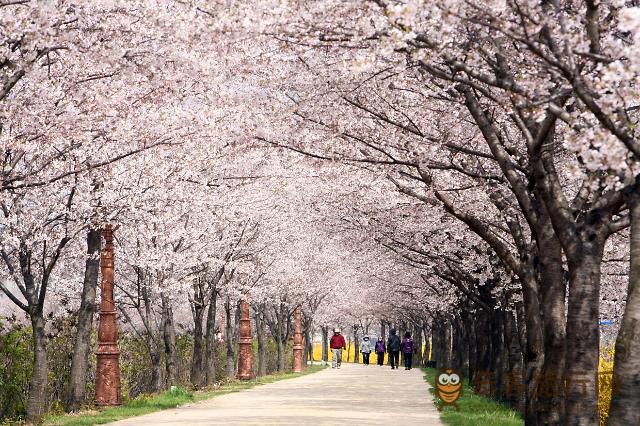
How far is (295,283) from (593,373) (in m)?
38.2

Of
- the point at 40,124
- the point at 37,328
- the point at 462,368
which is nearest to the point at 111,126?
the point at 40,124

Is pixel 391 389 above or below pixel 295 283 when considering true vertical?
below

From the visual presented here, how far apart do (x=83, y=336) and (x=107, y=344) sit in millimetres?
1022

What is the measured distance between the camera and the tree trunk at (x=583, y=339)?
11.1 m

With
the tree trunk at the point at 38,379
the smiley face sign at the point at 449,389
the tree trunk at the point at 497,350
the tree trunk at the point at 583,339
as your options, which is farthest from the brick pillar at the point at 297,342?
the tree trunk at the point at 583,339

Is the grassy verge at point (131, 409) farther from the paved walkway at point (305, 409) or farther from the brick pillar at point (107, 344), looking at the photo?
the brick pillar at point (107, 344)

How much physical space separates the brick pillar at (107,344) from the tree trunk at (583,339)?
426 inches

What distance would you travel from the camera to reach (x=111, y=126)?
16.2 m

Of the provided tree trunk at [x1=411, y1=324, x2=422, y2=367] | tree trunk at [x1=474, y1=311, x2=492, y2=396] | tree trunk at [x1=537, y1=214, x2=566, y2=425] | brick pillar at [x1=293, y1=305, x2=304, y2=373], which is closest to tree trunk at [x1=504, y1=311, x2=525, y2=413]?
tree trunk at [x1=474, y1=311, x2=492, y2=396]

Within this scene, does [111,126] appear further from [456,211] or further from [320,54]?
[456,211]

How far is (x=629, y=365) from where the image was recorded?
9250 millimetres

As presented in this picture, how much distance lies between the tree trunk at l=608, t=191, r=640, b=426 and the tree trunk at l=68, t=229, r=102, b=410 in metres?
13.2

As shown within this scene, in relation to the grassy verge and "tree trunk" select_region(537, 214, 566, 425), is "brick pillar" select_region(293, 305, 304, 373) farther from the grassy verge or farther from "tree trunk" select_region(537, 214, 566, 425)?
"tree trunk" select_region(537, 214, 566, 425)

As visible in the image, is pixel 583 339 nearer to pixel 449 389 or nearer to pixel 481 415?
pixel 481 415
